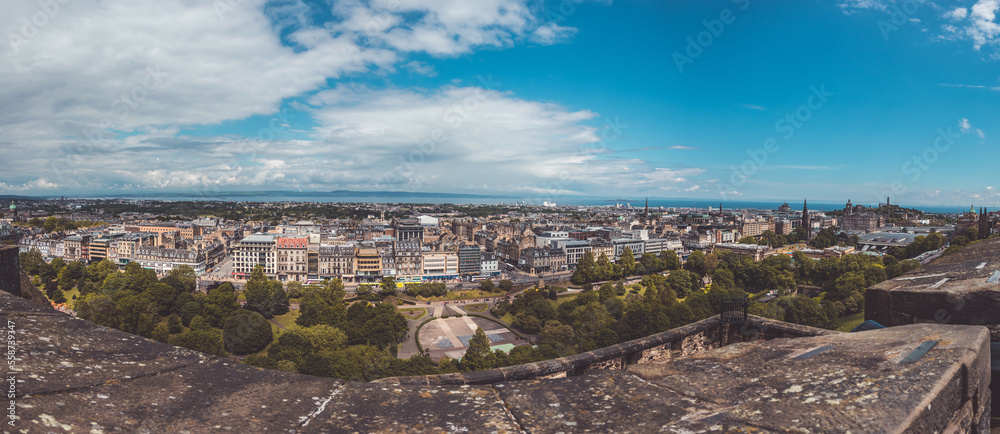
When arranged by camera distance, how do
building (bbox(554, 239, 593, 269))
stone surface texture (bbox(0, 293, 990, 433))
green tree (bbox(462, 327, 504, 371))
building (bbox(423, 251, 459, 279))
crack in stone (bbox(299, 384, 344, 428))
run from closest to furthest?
stone surface texture (bbox(0, 293, 990, 433)) < crack in stone (bbox(299, 384, 344, 428)) < green tree (bbox(462, 327, 504, 371)) < building (bbox(423, 251, 459, 279)) < building (bbox(554, 239, 593, 269))

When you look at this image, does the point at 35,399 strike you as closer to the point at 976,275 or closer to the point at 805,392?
the point at 805,392

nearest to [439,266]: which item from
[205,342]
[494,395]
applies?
[205,342]

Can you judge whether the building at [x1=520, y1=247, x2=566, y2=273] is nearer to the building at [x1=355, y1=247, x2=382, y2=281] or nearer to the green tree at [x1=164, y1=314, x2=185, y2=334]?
the building at [x1=355, y1=247, x2=382, y2=281]

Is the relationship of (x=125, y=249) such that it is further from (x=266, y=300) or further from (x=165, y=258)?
(x=266, y=300)

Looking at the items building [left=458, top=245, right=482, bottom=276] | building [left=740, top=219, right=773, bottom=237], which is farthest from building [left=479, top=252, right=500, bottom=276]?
building [left=740, top=219, right=773, bottom=237]

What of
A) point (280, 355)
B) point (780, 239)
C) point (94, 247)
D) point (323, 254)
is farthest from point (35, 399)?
point (780, 239)

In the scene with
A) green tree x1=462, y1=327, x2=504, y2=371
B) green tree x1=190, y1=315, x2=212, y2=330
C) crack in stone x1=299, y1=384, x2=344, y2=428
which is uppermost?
crack in stone x1=299, y1=384, x2=344, y2=428
